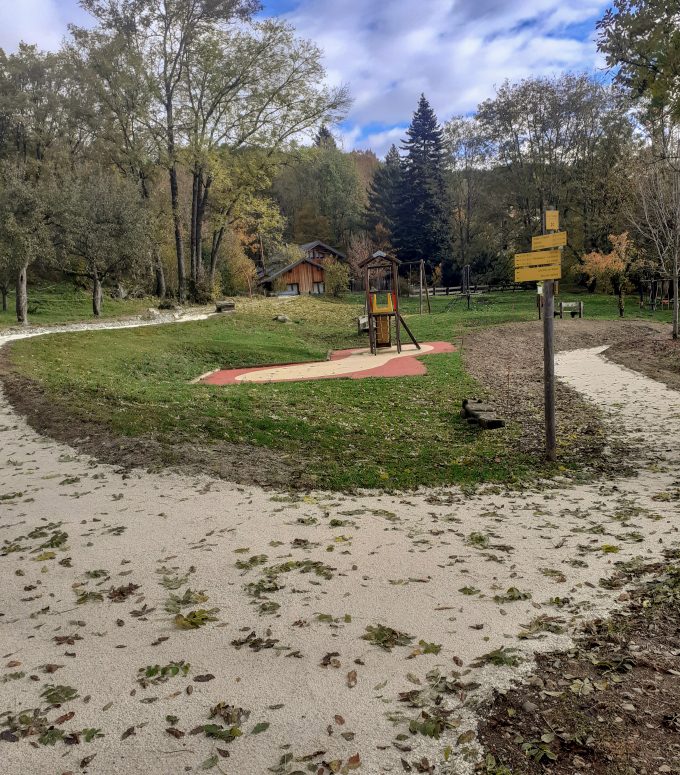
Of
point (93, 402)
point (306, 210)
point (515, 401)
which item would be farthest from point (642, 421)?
point (306, 210)

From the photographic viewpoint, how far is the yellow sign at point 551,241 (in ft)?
23.2

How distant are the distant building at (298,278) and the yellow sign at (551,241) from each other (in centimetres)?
4407

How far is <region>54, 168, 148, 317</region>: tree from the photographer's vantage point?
74.2 ft

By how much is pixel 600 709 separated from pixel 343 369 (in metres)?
14.1

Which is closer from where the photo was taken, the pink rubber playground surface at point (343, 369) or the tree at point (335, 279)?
the pink rubber playground surface at point (343, 369)

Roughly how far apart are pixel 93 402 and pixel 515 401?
785cm

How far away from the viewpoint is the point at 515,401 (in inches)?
453

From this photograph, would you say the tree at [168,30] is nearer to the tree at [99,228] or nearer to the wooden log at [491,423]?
the tree at [99,228]

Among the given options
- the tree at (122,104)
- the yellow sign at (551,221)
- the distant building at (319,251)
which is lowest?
the yellow sign at (551,221)

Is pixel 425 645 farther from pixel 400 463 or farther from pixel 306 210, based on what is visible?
pixel 306 210

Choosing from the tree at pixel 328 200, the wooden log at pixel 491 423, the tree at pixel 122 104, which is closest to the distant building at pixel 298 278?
the tree at pixel 328 200

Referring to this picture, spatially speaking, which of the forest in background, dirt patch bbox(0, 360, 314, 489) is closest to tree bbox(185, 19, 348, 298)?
the forest in background

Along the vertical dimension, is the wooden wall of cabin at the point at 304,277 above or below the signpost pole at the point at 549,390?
above

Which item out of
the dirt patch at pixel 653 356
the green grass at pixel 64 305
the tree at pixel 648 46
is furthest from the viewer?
the green grass at pixel 64 305
